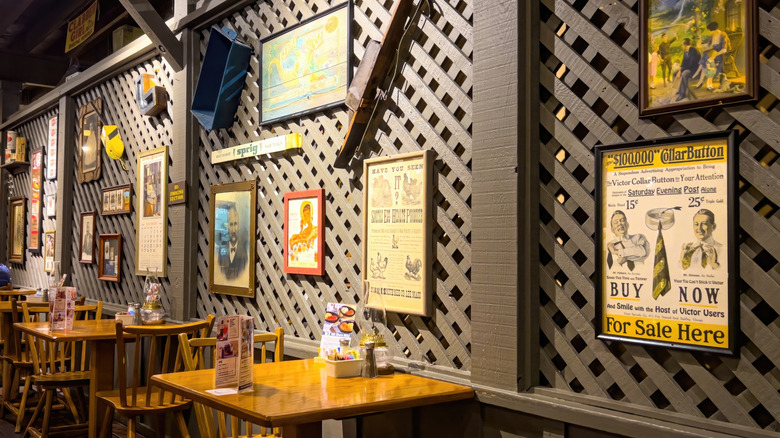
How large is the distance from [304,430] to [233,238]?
207 cm

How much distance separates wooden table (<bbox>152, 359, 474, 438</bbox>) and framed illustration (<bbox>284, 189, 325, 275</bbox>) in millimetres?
750

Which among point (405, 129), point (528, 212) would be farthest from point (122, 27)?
A: point (528, 212)

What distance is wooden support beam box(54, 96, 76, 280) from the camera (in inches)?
252

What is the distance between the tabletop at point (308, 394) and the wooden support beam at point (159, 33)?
8.28 feet

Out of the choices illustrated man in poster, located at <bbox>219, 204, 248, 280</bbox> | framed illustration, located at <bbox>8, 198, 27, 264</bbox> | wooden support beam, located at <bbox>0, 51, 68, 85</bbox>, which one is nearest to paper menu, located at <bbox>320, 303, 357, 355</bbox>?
illustrated man in poster, located at <bbox>219, 204, 248, 280</bbox>

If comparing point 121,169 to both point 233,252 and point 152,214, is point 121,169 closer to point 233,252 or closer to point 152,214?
point 152,214

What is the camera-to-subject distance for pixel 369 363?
100 inches

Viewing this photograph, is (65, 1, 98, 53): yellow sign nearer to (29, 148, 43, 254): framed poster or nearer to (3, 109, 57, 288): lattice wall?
(3, 109, 57, 288): lattice wall

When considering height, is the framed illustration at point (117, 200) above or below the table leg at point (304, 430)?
above

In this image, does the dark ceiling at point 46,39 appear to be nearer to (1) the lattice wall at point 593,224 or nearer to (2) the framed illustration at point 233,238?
(2) the framed illustration at point 233,238

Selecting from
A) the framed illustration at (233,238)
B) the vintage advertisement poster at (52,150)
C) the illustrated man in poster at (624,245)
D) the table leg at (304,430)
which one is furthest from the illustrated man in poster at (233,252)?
the vintage advertisement poster at (52,150)

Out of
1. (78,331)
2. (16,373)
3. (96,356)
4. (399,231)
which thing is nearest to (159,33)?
(78,331)

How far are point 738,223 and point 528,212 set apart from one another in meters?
0.66

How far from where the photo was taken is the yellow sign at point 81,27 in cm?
645
